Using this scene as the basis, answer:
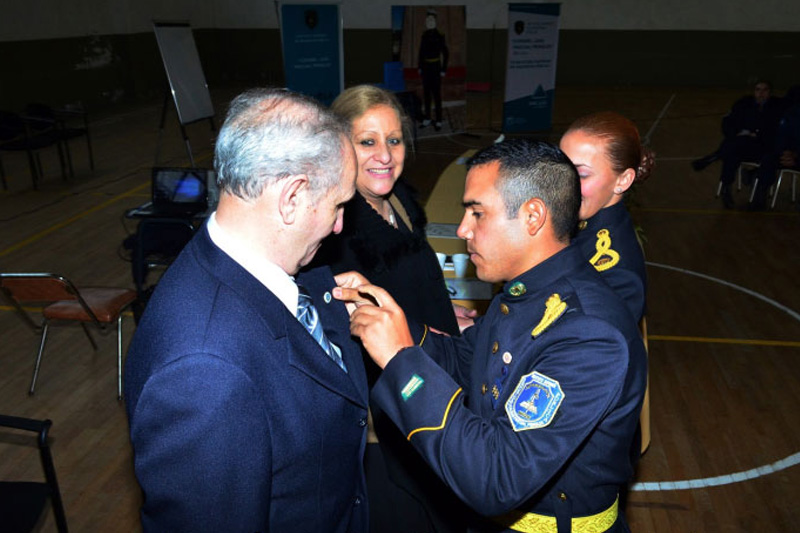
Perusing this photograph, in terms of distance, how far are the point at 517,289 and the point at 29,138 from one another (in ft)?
32.4

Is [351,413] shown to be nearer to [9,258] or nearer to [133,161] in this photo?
[9,258]

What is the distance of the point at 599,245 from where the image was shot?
2.34 metres

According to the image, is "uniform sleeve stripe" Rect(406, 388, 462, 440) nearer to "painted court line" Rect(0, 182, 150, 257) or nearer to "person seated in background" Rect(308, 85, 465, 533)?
"person seated in background" Rect(308, 85, 465, 533)

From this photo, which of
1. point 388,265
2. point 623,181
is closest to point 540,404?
point 388,265

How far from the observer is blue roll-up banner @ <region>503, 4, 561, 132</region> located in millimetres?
11008

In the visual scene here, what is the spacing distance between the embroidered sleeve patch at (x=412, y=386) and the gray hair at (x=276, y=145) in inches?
20.2

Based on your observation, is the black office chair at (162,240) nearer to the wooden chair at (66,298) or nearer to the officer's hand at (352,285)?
the wooden chair at (66,298)

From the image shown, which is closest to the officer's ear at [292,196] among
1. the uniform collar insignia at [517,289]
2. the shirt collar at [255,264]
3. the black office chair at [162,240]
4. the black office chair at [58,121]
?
the shirt collar at [255,264]

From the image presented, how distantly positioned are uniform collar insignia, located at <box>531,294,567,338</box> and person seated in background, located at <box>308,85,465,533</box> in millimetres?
867

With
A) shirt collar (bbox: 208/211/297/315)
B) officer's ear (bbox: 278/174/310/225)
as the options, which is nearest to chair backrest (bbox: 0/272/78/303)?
shirt collar (bbox: 208/211/297/315)

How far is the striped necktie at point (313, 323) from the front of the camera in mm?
1531

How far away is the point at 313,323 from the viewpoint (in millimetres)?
1590

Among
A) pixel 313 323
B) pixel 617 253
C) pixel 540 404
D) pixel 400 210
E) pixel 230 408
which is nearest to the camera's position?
pixel 230 408

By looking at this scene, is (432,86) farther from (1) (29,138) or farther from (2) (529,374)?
(2) (529,374)
